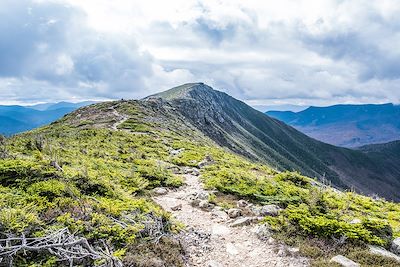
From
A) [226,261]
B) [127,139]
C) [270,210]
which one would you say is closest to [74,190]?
[226,261]

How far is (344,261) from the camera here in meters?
9.07

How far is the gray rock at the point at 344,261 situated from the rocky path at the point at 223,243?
833 millimetres

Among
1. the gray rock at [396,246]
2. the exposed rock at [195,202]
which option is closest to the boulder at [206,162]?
the exposed rock at [195,202]

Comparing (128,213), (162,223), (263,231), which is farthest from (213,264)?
(128,213)

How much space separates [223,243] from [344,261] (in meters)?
3.61

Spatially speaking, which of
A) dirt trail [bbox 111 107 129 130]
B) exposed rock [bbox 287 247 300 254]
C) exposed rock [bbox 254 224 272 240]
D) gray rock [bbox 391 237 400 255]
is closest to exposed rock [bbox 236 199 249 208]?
exposed rock [bbox 254 224 272 240]

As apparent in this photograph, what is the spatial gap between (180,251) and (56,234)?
11.6ft

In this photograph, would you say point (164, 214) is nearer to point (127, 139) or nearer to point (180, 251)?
point (180, 251)

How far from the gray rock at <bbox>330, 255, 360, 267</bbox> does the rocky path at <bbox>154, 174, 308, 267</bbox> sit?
2.73 feet

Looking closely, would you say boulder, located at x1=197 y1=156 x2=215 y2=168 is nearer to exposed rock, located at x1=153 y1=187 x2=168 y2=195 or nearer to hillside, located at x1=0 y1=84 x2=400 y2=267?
hillside, located at x1=0 y1=84 x2=400 y2=267

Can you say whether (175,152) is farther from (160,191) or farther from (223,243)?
(223,243)

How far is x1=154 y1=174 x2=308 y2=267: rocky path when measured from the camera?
9492 millimetres

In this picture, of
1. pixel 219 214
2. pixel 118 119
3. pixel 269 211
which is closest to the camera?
pixel 269 211

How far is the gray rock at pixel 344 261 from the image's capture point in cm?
891
